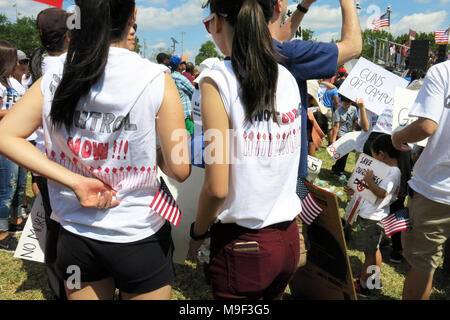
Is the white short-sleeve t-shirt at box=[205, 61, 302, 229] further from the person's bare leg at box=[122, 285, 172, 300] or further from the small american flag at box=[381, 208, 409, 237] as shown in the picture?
the small american flag at box=[381, 208, 409, 237]

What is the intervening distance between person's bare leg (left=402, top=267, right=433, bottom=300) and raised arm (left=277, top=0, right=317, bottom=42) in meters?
1.67

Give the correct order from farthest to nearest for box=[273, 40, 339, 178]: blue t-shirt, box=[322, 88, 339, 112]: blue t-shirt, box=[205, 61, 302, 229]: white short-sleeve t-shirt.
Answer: box=[322, 88, 339, 112]: blue t-shirt, box=[273, 40, 339, 178]: blue t-shirt, box=[205, 61, 302, 229]: white short-sleeve t-shirt

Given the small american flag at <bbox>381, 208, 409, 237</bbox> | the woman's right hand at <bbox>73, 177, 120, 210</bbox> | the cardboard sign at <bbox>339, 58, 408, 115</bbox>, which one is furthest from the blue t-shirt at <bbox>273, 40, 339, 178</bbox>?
the cardboard sign at <bbox>339, 58, 408, 115</bbox>

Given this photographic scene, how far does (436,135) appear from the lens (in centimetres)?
202

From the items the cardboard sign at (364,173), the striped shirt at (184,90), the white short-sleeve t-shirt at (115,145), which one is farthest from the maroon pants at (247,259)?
the striped shirt at (184,90)

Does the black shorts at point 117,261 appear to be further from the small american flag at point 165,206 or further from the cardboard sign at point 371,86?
the cardboard sign at point 371,86

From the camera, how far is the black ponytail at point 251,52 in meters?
1.24

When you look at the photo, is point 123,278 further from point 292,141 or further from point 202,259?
point 292,141

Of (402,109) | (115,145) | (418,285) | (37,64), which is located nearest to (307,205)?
(418,285)

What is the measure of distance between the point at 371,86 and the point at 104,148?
3.36 m

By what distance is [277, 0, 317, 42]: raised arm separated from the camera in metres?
1.81

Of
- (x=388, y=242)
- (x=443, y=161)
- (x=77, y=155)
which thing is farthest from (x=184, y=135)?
(x=388, y=242)
